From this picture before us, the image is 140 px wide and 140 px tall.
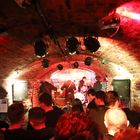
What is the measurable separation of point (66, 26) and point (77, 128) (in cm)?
479

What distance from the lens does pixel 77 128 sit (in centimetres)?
231

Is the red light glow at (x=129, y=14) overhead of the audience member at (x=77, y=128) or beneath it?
overhead

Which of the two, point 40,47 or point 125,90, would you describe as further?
point 125,90

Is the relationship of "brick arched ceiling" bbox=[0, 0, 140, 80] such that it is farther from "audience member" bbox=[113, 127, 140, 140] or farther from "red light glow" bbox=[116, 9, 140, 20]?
"audience member" bbox=[113, 127, 140, 140]

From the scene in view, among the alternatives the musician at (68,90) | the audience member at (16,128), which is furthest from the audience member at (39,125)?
the musician at (68,90)

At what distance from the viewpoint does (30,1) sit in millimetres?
4660

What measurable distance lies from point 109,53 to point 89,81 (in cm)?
789

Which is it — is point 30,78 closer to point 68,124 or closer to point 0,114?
point 0,114

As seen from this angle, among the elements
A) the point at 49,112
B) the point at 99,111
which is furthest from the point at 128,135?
the point at 49,112

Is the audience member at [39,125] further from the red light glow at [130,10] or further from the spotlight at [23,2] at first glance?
the red light glow at [130,10]

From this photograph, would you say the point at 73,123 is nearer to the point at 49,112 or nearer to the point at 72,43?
the point at 49,112

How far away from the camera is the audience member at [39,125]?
387 cm

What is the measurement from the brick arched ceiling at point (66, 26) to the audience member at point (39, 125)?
150 cm

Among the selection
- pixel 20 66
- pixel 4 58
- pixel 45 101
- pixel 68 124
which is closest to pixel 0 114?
pixel 20 66
